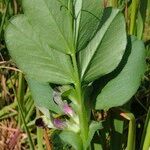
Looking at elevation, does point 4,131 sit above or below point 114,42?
below

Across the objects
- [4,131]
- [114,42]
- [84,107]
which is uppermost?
[114,42]

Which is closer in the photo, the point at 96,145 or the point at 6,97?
the point at 96,145

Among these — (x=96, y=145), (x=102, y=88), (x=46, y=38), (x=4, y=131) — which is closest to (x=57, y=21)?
(x=46, y=38)

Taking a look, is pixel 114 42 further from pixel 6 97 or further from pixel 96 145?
pixel 6 97

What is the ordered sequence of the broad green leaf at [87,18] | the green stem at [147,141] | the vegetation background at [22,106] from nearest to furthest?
1. the broad green leaf at [87,18]
2. the green stem at [147,141]
3. the vegetation background at [22,106]

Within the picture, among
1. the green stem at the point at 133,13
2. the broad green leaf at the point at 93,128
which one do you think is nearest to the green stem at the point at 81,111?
the broad green leaf at the point at 93,128

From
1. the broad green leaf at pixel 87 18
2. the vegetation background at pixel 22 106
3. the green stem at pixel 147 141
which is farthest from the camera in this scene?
the vegetation background at pixel 22 106

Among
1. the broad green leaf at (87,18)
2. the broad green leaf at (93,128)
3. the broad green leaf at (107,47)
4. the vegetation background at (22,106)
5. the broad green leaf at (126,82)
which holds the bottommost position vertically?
the vegetation background at (22,106)

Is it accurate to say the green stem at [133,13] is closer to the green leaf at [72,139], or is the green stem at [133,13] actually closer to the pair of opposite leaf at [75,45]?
the pair of opposite leaf at [75,45]

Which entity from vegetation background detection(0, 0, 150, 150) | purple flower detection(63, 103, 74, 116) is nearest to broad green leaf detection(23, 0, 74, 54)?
purple flower detection(63, 103, 74, 116)
